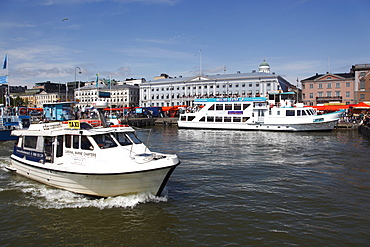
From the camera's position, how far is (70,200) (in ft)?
42.4

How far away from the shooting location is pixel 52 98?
425ft

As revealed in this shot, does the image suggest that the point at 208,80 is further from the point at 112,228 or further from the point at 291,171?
the point at 112,228

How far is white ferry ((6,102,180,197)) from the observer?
1180 cm

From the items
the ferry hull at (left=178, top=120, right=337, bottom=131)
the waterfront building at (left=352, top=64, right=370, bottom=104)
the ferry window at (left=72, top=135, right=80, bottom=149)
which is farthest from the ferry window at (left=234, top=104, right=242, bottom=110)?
the waterfront building at (left=352, top=64, right=370, bottom=104)

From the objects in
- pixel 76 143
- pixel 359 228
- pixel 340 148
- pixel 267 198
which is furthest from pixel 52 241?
pixel 340 148

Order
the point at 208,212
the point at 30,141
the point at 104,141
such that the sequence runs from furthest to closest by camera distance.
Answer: the point at 30,141 → the point at 104,141 → the point at 208,212

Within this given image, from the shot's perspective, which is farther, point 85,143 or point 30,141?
point 30,141

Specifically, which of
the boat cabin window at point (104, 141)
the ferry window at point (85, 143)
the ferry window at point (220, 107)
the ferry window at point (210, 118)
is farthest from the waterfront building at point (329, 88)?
the ferry window at point (85, 143)

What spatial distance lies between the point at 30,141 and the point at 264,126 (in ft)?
128

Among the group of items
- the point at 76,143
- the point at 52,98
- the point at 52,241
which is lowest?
the point at 52,241

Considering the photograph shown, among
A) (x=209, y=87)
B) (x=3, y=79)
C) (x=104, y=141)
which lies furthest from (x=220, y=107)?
A: (x=209, y=87)

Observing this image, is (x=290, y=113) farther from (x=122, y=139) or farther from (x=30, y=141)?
(x=30, y=141)

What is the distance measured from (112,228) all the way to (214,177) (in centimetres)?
781

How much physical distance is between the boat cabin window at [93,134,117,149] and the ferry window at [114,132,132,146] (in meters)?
0.35
